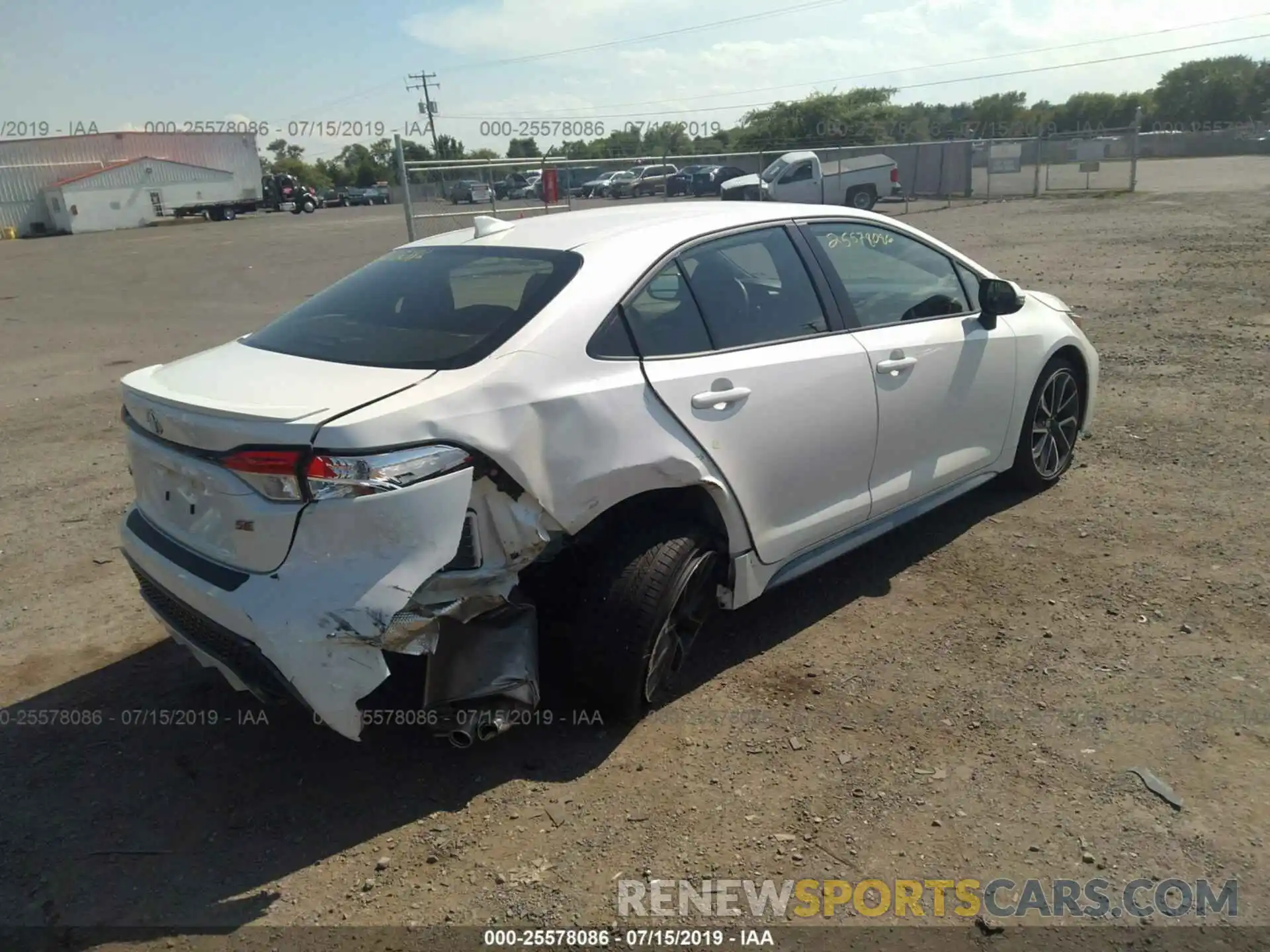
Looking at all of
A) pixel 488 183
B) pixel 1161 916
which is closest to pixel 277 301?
pixel 488 183

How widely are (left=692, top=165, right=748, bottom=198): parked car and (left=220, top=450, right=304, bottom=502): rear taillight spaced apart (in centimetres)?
2711

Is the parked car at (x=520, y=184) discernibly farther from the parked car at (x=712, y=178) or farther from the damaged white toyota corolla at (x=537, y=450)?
the parked car at (x=712, y=178)

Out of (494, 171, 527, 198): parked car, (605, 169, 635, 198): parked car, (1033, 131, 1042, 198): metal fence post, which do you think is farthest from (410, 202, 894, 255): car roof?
(1033, 131, 1042, 198): metal fence post

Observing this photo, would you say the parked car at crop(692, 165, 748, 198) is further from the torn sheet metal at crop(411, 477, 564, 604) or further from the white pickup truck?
the torn sheet metal at crop(411, 477, 564, 604)

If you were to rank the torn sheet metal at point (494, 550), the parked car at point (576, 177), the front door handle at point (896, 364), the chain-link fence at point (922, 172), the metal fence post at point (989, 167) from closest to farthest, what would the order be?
the torn sheet metal at point (494, 550) < the front door handle at point (896, 364) < the parked car at point (576, 177) < the chain-link fence at point (922, 172) < the metal fence post at point (989, 167)

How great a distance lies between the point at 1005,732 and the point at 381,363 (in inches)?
95.6

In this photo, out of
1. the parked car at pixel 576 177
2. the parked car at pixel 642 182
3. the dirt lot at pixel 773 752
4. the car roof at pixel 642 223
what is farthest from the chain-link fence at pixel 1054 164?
the car roof at pixel 642 223

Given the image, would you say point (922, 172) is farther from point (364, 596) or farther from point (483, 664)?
point (364, 596)

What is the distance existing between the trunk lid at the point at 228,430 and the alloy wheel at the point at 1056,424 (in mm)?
3580

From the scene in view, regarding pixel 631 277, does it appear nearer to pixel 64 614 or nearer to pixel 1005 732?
pixel 1005 732

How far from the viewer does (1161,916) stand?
7.98 ft

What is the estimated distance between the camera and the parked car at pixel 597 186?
18891 millimetres

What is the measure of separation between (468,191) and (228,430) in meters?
12.2

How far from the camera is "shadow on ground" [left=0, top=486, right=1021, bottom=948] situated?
8.75 ft
